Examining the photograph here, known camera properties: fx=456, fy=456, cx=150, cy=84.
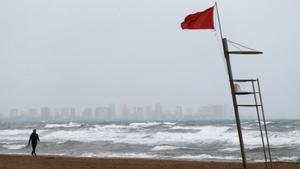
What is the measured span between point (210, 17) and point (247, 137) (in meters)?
25.3

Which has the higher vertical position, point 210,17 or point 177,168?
point 210,17

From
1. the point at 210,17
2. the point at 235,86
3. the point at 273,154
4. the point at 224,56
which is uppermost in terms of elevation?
the point at 210,17

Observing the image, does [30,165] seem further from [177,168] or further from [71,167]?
[177,168]

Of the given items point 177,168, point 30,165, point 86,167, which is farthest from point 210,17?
point 30,165

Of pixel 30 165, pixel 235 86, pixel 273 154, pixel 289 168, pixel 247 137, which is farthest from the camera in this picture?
pixel 247 137

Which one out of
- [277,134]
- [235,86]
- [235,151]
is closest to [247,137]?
[277,134]

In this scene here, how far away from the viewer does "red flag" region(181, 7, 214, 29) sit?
797cm

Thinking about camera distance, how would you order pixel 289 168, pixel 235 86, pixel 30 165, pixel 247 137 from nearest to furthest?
pixel 235 86 < pixel 289 168 < pixel 30 165 < pixel 247 137

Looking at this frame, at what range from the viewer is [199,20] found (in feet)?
26.2

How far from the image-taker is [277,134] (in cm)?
3212

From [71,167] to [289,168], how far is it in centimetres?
686

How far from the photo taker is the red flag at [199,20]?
7.97 metres

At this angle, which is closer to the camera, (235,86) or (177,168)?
(235,86)

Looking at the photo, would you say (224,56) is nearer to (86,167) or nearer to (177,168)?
(177,168)
